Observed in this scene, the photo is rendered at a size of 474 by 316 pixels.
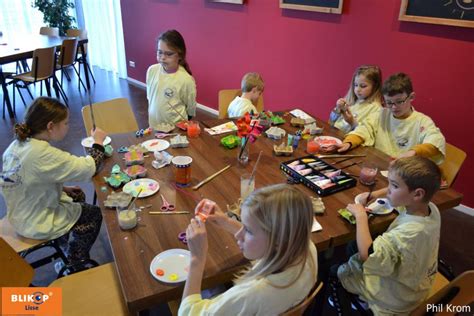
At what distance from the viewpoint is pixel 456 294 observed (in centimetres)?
124

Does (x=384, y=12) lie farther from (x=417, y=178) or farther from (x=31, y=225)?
(x=31, y=225)

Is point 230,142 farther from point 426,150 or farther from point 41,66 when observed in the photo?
point 41,66

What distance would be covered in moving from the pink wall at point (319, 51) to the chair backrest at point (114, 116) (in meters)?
1.91

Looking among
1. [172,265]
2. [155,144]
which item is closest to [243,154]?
[155,144]

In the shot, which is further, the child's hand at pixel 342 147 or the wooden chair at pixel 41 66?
the wooden chair at pixel 41 66

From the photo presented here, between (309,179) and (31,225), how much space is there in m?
1.39

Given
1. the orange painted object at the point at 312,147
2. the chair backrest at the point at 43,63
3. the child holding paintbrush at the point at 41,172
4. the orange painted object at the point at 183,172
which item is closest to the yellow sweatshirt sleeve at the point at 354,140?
the orange painted object at the point at 312,147

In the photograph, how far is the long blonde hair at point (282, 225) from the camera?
3.29ft

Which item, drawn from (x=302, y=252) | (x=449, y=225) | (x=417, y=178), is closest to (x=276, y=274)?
(x=302, y=252)

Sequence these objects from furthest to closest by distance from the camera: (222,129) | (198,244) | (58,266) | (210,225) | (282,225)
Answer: (222,129), (58,266), (210,225), (198,244), (282,225)

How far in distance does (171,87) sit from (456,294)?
2183mm

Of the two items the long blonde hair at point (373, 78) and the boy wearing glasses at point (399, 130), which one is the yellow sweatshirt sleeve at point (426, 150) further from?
the long blonde hair at point (373, 78)

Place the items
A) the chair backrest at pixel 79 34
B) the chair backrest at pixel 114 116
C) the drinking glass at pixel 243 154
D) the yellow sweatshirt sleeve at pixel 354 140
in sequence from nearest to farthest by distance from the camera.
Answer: the drinking glass at pixel 243 154 < the yellow sweatshirt sleeve at pixel 354 140 < the chair backrest at pixel 114 116 < the chair backrest at pixel 79 34

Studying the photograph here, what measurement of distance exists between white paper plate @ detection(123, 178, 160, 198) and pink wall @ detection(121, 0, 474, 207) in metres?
2.35
